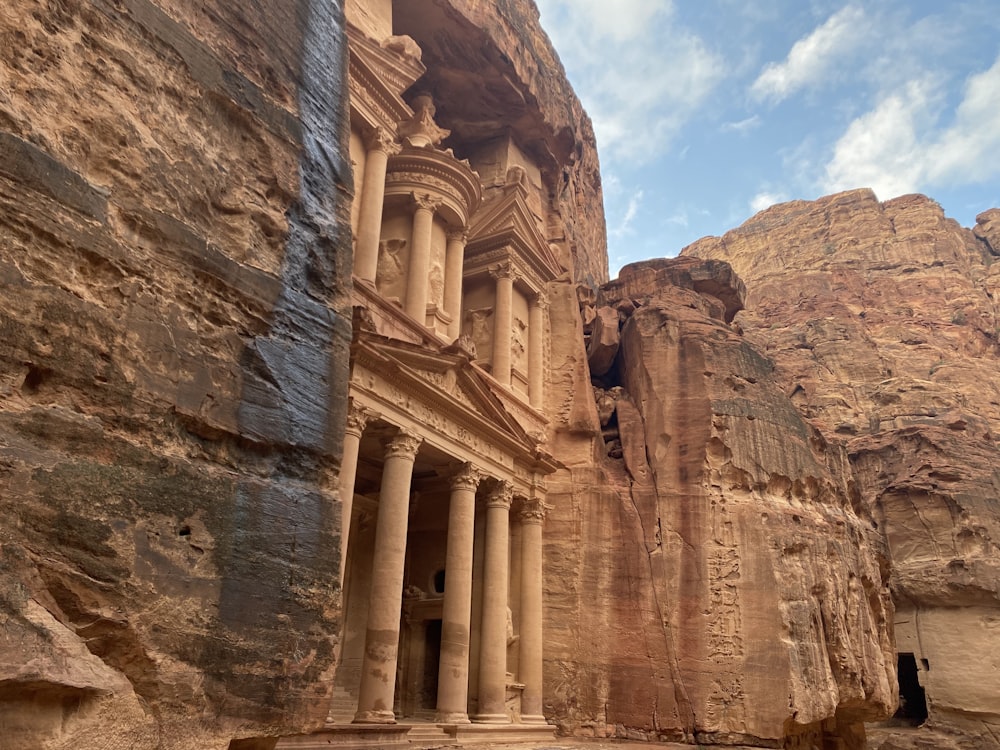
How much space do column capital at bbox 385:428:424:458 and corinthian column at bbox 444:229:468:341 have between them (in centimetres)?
539

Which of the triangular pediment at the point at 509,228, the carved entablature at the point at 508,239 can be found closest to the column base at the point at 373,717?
the carved entablature at the point at 508,239

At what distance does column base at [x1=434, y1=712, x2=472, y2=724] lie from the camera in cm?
1562

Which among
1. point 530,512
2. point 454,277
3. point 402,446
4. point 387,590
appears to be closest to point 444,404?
point 402,446

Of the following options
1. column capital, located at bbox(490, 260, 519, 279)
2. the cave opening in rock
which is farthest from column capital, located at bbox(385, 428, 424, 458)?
the cave opening in rock

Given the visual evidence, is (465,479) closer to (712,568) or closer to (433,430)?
(433,430)

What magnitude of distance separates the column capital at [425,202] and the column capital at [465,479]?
7.41 meters

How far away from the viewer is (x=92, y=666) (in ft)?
8.94

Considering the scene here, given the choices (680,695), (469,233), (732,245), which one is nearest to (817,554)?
(680,695)

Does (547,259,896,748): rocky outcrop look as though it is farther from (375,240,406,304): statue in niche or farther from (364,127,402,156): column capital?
(364,127,402,156): column capital

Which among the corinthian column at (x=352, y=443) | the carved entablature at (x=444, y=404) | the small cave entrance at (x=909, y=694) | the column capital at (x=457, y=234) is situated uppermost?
the column capital at (x=457, y=234)

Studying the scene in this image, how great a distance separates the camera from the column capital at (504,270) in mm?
23594

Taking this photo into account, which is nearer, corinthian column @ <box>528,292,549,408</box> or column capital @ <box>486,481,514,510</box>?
column capital @ <box>486,481,514,510</box>

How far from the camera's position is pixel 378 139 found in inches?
771

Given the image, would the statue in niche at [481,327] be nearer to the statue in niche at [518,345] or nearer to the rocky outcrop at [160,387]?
the statue in niche at [518,345]
